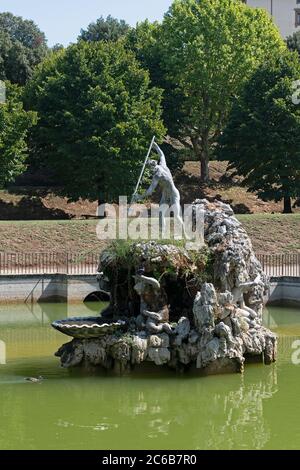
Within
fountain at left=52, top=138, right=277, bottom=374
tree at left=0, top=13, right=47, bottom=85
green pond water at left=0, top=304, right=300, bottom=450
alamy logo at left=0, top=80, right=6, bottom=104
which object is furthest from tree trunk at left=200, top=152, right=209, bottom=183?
fountain at left=52, top=138, right=277, bottom=374

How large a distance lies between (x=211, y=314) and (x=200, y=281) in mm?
1172

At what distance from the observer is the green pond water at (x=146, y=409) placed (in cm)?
1658

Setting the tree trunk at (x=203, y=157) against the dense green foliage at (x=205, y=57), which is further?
the tree trunk at (x=203, y=157)

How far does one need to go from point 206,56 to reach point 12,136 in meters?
15.2

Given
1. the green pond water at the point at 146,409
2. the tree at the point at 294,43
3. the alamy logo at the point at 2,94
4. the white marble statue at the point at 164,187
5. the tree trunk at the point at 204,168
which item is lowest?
the green pond water at the point at 146,409

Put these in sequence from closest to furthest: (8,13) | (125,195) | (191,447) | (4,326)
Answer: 1. (191,447)
2. (4,326)
3. (125,195)
4. (8,13)

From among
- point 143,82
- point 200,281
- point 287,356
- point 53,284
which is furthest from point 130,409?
point 143,82

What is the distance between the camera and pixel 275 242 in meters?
44.5

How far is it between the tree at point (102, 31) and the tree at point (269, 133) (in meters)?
31.8

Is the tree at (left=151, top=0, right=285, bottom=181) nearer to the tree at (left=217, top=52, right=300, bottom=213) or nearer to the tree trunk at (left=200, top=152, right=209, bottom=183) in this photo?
the tree trunk at (left=200, top=152, right=209, bottom=183)

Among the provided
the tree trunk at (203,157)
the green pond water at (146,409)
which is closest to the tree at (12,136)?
the tree trunk at (203,157)

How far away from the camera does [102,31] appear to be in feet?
285

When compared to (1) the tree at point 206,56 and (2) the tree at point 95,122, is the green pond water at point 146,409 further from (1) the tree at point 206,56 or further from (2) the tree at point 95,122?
(1) the tree at point 206,56
